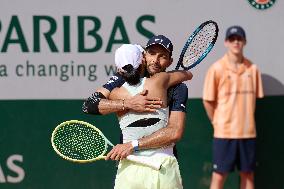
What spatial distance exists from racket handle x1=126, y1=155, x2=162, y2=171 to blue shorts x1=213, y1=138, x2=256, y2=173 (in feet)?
7.20

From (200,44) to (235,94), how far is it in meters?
1.40

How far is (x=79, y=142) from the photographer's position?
4219 mm

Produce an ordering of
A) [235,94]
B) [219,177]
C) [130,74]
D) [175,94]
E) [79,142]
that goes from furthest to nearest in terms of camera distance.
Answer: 1. [219,177]
2. [235,94]
3. [79,142]
4. [175,94]
5. [130,74]

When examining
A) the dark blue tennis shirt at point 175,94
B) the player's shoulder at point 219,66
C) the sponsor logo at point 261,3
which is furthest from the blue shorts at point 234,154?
the dark blue tennis shirt at point 175,94

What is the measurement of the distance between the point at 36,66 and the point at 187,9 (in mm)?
1270

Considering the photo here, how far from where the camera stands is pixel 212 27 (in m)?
4.77

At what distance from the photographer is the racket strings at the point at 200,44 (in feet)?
15.0

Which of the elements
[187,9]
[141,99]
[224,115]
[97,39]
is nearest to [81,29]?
[97,39]

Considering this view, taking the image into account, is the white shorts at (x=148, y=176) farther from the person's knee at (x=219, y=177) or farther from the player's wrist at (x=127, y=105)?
the person's knee at (x=219, y=177)

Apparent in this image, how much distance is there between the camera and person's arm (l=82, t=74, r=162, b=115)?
383cm

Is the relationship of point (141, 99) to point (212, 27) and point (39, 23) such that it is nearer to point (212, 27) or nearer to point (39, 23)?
point (212, 27)

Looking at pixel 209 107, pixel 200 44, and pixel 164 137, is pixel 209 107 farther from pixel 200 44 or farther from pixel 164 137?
pixel 164 137

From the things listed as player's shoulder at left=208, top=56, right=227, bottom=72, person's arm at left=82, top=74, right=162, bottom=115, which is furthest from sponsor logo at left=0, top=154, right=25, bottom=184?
person's arm at left=82, top=74, right=162, bottom=115

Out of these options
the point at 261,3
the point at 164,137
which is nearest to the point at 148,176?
the point at 164,137
